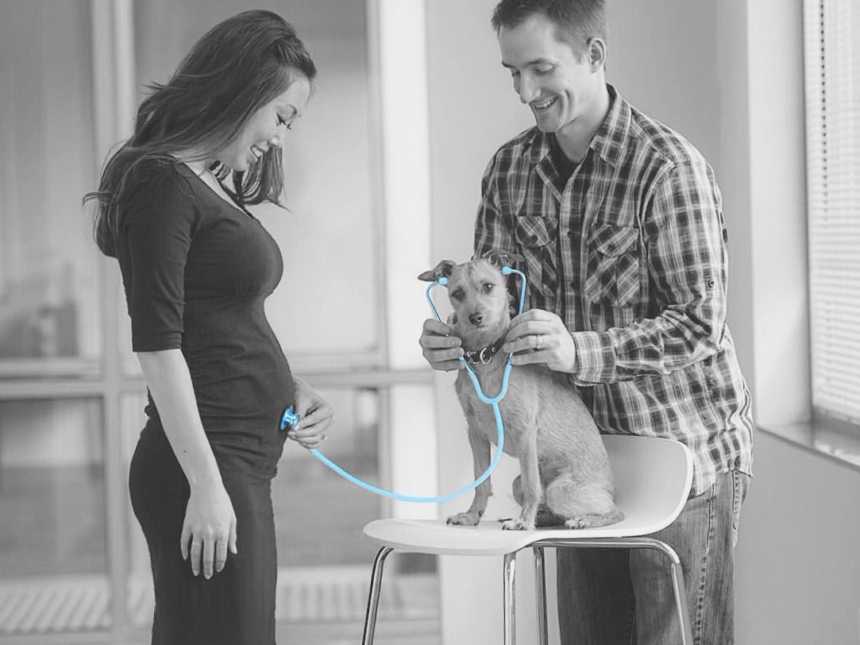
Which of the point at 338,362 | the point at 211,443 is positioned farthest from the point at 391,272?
the point at 211,443

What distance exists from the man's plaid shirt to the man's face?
79 millimetres

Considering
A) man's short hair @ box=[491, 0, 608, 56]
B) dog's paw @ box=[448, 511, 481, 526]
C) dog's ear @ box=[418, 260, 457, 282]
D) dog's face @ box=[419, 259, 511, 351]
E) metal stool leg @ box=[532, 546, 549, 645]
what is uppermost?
man's short hair @ box=[491, 0, 608, 56]

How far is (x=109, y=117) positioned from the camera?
3252mm

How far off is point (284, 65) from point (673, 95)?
5.29ft

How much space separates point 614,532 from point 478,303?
1.51 feet

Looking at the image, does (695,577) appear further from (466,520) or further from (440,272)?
(440,272)

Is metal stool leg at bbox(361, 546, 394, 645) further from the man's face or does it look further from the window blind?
the window blind

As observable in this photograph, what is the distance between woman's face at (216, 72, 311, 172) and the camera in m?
1.67

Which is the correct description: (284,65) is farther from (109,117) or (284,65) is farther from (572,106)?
(109,117)

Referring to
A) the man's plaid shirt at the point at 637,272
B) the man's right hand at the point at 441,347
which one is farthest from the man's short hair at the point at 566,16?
the man's right hand at the point at 441,347

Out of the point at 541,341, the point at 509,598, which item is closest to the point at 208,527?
the point at 509,598

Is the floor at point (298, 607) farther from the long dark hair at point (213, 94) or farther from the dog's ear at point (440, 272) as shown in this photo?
the long dark hair at point (213, 94)

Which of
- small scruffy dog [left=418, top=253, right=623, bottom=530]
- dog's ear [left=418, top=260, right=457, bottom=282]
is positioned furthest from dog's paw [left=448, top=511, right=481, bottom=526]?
dog's ear [left=418, top=260, right=457, bottom=282]

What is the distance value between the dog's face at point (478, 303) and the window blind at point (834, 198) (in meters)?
0.98
